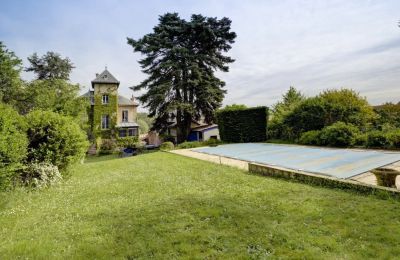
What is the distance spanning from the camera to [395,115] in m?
18.5

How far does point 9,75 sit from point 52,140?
1618 cm

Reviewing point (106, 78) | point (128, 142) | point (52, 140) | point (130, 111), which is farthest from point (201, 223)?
point (130, 111)

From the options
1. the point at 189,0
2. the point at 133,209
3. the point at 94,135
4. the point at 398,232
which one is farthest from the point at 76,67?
the point at 398,232

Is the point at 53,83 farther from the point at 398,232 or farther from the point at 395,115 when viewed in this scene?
the point at 395,115

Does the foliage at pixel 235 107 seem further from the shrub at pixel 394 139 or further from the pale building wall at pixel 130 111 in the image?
the pale building wall at pixel 130 111

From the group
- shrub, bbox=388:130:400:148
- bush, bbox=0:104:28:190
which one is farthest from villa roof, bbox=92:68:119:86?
shrub, bbox=388:130:400:148

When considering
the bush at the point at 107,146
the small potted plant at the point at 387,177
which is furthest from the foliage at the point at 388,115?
the bush at the point at 107,146

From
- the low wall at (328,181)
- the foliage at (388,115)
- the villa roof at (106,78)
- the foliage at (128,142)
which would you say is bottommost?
the low wall at (328,181)

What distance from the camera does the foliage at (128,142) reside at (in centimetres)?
3100

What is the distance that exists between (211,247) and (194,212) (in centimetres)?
144

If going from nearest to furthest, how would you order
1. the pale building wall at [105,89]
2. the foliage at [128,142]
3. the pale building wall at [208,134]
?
the foliage at [128,142] < the pale building wall at [105,89] < the pale building wall at [208,134]

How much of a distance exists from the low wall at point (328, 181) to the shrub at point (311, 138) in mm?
10704

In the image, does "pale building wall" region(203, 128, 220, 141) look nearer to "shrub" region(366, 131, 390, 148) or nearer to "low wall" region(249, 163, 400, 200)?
"shrub" region(366, 131, 390, 148)

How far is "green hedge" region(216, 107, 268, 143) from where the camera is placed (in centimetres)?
2328
